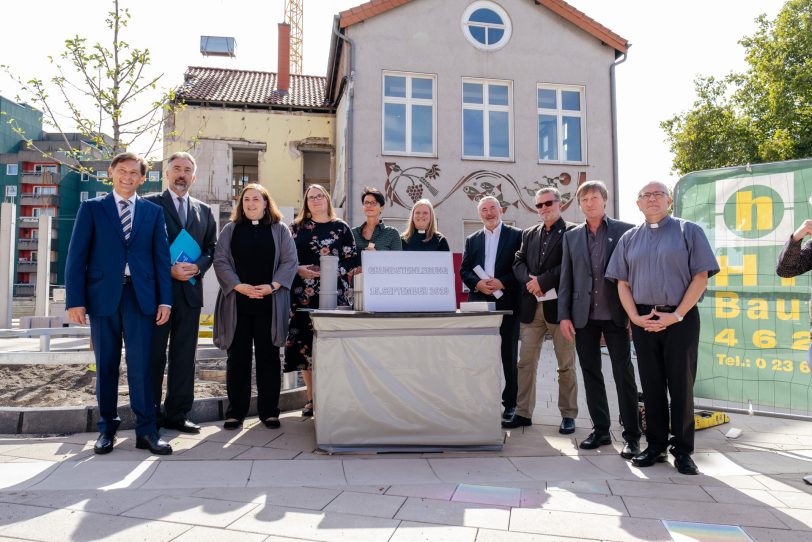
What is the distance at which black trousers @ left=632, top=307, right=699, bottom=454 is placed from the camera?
11.4 feet

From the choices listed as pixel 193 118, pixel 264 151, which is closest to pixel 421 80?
pixel 264 151

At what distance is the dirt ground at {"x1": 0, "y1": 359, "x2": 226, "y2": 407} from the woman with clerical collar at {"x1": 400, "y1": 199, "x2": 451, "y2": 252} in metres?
2.26

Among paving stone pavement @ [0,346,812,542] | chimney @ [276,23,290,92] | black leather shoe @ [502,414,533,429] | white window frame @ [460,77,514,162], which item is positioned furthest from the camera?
chimney @ [276,23,290,92]

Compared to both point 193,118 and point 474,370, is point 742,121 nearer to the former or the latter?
point 193,118

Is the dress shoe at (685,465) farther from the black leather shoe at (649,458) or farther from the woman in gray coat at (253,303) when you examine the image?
the woman in gray coat at (253,303)

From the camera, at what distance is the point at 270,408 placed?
174 inches

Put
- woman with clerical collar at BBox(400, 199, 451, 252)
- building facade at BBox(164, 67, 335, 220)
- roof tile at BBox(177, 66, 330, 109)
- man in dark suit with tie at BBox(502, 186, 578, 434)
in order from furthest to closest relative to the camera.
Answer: roof tile at BBox(177, 66, 330, 109), building facade at BBox(164, 67, 335, 220), woman with clerical collar at BBox(400, 199, 451, 252), man in dark suit with tie at BBox(502, 186, 578, 434)

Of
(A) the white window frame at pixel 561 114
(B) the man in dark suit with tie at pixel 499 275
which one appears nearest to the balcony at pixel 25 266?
(A) the white window frame at pixel 561 114

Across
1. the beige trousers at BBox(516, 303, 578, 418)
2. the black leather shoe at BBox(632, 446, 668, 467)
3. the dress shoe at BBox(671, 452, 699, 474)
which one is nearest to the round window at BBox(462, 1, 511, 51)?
the beige trousers at BBox(516, 303, 578, 418)

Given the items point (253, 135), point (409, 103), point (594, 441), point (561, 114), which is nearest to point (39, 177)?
point (253, 135)

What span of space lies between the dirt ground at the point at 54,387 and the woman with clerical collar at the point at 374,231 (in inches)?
77.6

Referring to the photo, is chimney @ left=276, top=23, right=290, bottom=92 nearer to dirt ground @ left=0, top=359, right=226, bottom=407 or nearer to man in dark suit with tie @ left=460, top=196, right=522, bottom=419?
dirt ground @ left=0, top=359, right=226, bottom=407

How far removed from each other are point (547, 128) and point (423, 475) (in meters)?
11.6

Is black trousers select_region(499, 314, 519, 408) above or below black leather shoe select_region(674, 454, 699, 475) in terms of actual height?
above
